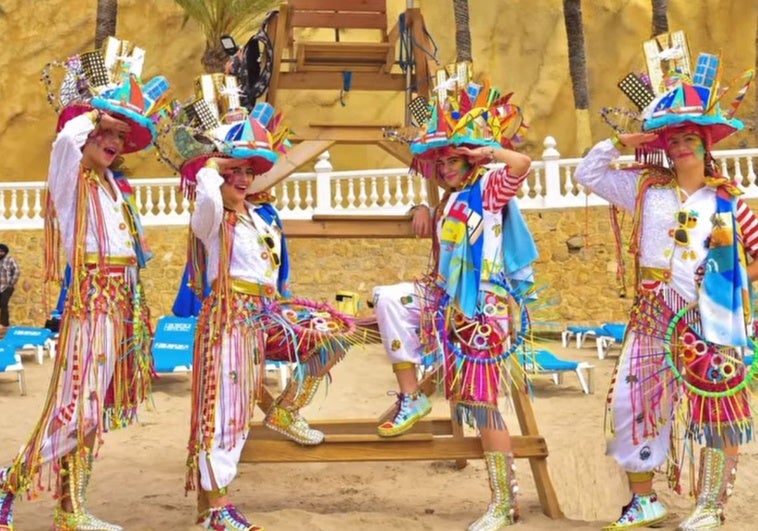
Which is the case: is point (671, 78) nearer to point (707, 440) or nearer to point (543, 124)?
point (707, 440)

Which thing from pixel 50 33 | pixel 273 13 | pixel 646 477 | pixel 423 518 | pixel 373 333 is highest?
pixel 50 33

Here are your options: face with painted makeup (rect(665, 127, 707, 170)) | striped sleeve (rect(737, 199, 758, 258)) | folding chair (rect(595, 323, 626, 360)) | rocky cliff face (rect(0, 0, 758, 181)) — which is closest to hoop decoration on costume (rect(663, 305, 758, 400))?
striped sleeve (rect(737, 199, 758, 258))

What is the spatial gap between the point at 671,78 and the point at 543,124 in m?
15.6

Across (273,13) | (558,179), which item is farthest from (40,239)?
(273,13)

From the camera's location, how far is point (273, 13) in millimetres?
5668

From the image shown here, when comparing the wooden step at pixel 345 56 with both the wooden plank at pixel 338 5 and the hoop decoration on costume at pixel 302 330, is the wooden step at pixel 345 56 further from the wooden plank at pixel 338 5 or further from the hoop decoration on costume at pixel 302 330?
the hoop decoration on costume at pixel 302 330

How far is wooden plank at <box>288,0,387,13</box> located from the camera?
228 inches

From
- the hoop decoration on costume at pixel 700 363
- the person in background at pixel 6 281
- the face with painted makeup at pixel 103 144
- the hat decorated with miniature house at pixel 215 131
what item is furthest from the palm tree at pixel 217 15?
the hoop decoration on costume at pixel 700 363

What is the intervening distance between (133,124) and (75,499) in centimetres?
175

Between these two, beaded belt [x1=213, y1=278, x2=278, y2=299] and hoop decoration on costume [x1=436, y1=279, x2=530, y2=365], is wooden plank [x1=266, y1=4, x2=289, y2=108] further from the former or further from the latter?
hoop decoration on costume [x1=436, y1=279, x2=530, y2=365]

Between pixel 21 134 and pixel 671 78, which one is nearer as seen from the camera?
pixel 671 78

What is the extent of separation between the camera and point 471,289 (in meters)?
4.50

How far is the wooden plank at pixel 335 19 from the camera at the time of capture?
19.0ft

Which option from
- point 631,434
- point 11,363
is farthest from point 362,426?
point 11,363
